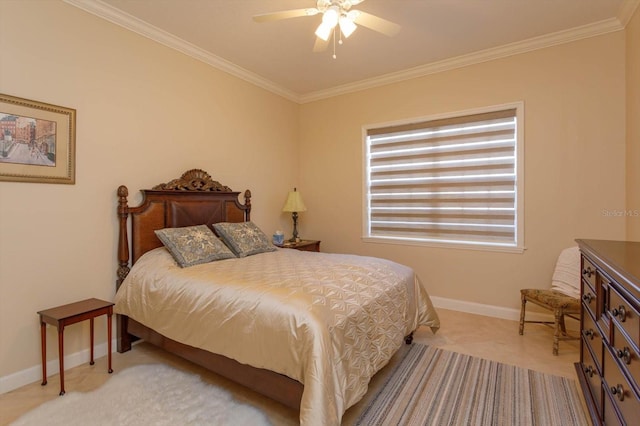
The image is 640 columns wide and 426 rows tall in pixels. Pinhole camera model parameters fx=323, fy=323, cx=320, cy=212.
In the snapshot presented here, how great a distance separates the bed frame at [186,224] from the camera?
1833mm

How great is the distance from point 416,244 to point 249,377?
271cm

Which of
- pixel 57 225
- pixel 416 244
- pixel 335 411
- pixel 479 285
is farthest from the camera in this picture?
pixel 416 244

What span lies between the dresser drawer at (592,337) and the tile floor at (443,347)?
0.59 m

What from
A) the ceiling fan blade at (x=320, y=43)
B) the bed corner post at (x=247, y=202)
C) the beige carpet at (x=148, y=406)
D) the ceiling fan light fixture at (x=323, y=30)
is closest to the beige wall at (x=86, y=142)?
the bed corner post at (x=247, y=202)

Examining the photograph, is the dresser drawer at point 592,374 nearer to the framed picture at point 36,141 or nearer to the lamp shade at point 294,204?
the lamp shade at point 294,204

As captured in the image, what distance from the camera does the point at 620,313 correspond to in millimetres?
1238

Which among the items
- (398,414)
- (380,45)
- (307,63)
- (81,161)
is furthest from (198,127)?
(398,414)

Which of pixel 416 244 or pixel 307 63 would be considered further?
pixel 416 244

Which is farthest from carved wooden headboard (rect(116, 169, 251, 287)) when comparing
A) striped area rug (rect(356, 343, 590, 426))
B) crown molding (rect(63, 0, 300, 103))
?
striped area rug (rect(356, 343, 590, 426))

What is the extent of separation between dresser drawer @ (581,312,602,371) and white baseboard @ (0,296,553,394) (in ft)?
4.81

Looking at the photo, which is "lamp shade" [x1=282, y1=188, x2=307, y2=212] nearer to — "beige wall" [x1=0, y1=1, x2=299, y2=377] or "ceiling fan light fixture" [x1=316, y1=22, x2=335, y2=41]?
"beige wall" [x1=0, y1=1, x2=299, y2=377]

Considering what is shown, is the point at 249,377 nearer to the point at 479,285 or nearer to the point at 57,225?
the point at 57,225

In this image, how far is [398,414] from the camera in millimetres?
1898

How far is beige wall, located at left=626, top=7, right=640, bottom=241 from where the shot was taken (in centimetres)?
257
